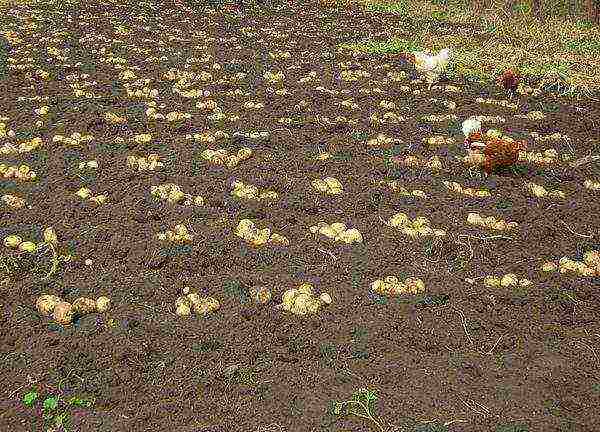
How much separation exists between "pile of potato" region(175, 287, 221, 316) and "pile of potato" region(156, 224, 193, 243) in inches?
22.3

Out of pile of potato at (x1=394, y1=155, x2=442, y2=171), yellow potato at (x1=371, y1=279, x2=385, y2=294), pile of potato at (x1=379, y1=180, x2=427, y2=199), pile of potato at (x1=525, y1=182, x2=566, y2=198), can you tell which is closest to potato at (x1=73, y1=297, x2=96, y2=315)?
yellow potato at (x1=371, y1=279, x2=385, y2=294)

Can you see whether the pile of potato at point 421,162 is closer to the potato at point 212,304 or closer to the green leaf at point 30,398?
the potato at point 212,304

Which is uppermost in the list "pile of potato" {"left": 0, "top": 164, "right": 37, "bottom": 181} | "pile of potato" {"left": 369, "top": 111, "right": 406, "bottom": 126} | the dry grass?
"pile of potato" {"left": 369, "top": 111, "right": 406, "bottom": 126}

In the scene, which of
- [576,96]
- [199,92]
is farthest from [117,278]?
[576,96]

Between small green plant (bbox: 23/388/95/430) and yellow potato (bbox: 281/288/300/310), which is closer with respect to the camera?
small green plant (bbox: 23/388/95/430)

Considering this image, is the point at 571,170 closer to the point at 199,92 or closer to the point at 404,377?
the point at 404,377

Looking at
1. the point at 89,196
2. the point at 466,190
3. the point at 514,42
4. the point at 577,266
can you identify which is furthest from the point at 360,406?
the point at 514,42

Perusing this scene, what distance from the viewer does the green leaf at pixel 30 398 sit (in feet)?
7.80

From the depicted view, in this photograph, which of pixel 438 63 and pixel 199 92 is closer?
pixel 199 92

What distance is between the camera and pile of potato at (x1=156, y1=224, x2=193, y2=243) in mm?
3428

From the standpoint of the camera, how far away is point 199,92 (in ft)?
19.6

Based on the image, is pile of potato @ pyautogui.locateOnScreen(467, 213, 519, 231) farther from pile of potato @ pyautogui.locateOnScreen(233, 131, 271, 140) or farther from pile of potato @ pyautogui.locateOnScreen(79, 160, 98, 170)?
pile of potato @ pyautogui.locateOnScreen(79, 160, 98, 170)

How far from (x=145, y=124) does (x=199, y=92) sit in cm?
106

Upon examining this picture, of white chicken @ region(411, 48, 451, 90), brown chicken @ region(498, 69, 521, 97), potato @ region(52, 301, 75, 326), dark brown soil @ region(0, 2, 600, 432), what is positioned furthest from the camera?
white chicken @ region(411, 48, 451, 90)
